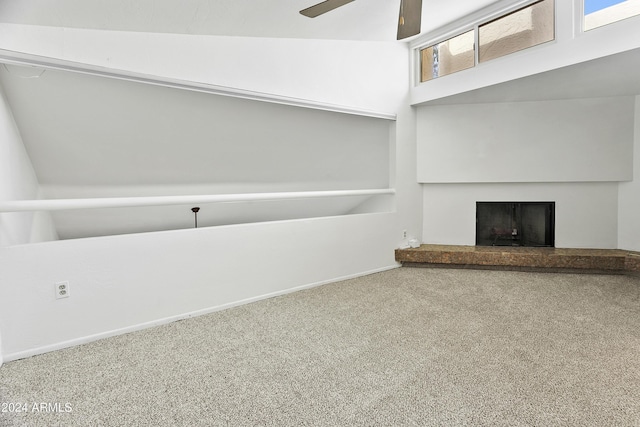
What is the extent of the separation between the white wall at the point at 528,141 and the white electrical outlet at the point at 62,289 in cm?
398

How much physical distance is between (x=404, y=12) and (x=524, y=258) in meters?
3.16

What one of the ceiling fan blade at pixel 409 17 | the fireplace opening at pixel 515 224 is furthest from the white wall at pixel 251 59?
the fireplace opening at pixel 515 224

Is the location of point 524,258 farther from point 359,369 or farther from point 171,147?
point 171,147

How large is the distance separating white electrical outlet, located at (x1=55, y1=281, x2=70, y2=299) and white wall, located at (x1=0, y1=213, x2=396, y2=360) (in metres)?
0.03

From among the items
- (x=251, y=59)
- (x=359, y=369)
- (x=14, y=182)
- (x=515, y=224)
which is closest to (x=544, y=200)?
(x=515, y=224)

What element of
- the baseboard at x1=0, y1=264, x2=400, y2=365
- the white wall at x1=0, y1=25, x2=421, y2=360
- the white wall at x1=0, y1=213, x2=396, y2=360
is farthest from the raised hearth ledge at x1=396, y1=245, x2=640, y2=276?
the baseboard at x1=0, y1=264, x2=400, y2=365

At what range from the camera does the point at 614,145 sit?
13.2 ft

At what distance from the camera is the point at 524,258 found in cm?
398

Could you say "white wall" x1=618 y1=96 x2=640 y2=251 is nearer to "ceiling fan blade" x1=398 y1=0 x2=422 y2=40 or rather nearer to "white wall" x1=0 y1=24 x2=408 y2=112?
"white wall" x1=0 y1=24 x2=408 y2=112

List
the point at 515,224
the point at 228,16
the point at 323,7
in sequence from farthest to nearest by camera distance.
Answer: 1. the point at 515,224
2. the point at 228,16
3. the point at 323,7

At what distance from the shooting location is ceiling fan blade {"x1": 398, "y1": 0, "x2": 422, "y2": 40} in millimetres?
2191

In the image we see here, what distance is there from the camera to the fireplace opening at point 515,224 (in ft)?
14.5

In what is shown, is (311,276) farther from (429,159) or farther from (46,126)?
(46,126)

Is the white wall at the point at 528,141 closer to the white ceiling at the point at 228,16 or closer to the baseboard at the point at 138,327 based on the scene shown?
the white ceiling at the point at 228,16
